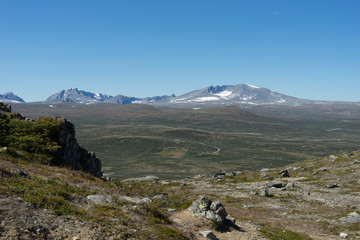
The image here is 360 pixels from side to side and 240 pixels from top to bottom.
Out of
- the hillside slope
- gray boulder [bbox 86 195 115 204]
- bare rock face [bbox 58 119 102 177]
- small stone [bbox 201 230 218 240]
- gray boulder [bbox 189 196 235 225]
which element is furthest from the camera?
bare rock face [bbox 58 119 102 177]

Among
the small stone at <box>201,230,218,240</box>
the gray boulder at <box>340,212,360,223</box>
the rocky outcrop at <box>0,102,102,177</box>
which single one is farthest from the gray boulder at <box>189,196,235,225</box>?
the rocky outcrop at <box>0,102,102,177</box>

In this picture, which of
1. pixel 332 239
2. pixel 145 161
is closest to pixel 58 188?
pixel 332 239

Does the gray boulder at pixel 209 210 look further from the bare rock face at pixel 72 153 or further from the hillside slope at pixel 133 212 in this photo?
the bare rock face at pixel 72 153

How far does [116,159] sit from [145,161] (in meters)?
19.8

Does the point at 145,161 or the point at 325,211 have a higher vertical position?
the point at 325,211

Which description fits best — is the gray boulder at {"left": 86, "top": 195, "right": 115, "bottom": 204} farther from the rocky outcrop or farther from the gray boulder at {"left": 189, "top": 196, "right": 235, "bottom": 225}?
the rocky outcrop

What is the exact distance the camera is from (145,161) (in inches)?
6181

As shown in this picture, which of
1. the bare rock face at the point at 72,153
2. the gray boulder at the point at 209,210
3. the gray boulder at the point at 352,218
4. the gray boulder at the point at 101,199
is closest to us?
the gray boulder at the point at 101,199

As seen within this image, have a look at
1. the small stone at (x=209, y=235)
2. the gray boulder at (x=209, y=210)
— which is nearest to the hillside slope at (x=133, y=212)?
the small stone at (x=209, y=235)

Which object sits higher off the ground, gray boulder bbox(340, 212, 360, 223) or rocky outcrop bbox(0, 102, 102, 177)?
rocky outcrop bbox(0, 102, 102, 177)

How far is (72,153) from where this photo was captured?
37.9m

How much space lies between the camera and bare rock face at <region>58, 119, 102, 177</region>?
114ft

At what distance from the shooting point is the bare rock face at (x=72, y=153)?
34719mm

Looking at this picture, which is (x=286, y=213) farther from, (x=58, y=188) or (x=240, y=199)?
(x=58, y=188)
